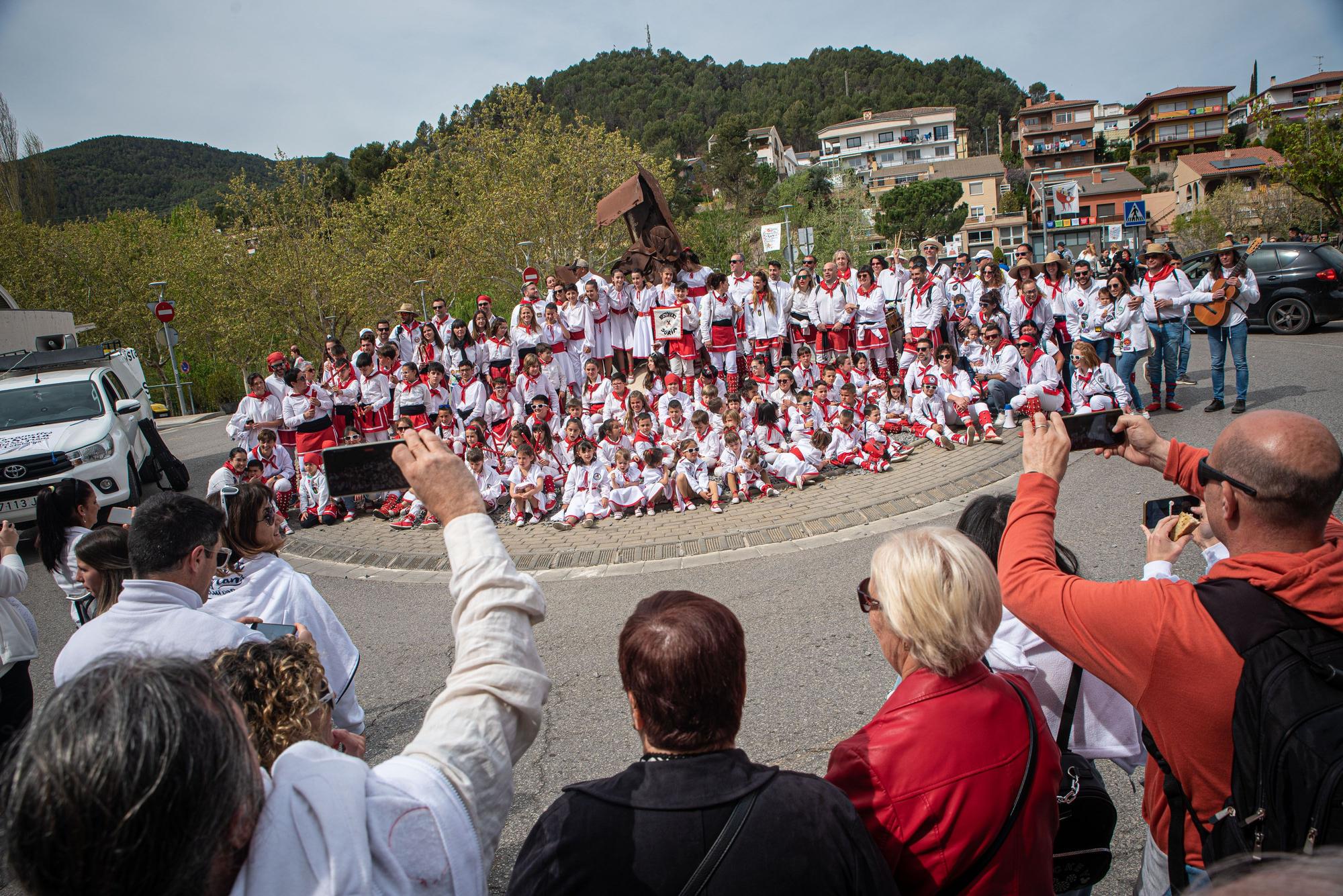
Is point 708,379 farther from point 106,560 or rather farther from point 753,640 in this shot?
point 106,560

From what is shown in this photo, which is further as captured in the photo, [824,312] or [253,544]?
[824,312]

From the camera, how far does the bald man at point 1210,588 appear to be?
1.76m

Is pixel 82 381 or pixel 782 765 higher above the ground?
pixel 82 381

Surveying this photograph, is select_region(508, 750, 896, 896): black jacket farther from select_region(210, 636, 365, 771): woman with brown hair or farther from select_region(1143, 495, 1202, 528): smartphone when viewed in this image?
select_region(1143, 495, 1202, 528): smartphone

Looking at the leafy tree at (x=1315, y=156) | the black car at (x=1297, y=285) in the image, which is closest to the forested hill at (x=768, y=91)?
the leafy tree at (x=1315, y=156)

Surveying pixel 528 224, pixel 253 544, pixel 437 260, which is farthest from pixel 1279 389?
pixel 437 260

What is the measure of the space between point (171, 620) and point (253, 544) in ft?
2.85

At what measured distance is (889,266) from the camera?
14.0 metres

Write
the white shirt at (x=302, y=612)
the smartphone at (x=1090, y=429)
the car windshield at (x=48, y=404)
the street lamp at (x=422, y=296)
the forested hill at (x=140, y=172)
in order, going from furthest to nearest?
the forested hill at (x=140, y=172), the street lamp at (x=422, y=296), the car windshield at (x=48, y=404), the white shirt at (x=302, y=612), the smartphone at (x=1090, y=429)

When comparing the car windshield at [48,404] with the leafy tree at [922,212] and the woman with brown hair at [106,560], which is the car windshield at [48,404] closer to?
the woman with brown hair at [106,560]

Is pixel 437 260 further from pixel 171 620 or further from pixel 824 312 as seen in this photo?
pixel 171 620

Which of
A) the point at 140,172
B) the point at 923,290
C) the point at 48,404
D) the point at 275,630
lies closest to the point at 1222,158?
the point at 923,290

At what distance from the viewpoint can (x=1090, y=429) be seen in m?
2.57

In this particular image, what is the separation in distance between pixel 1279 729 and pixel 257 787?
6.31 ft
